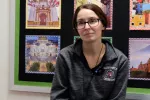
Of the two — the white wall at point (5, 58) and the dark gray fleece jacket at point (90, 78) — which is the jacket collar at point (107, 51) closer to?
the dark gray fleece jacket at point (90, 78)

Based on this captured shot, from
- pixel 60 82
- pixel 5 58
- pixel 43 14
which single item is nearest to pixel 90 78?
pixel 60 82

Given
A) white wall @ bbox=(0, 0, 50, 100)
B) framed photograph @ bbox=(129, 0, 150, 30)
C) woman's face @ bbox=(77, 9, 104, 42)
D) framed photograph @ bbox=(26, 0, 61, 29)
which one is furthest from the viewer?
white wall @ bbox=(0, 0, 50, 100)

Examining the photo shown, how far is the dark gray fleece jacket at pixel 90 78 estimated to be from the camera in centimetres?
128

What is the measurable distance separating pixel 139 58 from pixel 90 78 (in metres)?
0.36

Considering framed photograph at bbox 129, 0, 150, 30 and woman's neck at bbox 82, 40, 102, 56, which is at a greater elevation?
framed photograph at bbox 129, 0, 150, 30

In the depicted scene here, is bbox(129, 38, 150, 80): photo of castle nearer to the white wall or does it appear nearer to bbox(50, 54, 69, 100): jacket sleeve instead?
bbox(50, 54, 69, 100): jacket sleeve

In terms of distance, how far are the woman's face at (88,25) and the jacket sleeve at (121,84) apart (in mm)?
216

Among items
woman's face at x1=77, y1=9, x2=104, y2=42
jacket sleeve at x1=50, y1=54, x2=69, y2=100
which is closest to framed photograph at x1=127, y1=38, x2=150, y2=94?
woman's face at x1=77, y1=9, x2=104, y2=42

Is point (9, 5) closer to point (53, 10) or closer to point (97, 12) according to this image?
point (53, 10)

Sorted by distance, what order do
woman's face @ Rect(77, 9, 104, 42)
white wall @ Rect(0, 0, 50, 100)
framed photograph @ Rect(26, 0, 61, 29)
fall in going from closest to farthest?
woman's face @ Rect(77, 9, 104, 42) → framed photograph @ Rect(26, 0, 61, 29) → white wall @ Rect(0, 0, 50, 100)

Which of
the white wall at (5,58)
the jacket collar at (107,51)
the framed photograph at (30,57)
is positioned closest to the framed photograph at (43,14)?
the framed photograph at (30,57)

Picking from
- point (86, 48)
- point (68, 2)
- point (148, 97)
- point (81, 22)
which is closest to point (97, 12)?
point (81, 22)

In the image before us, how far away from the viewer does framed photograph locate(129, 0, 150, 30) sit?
1.43m

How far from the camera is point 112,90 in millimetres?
1289
